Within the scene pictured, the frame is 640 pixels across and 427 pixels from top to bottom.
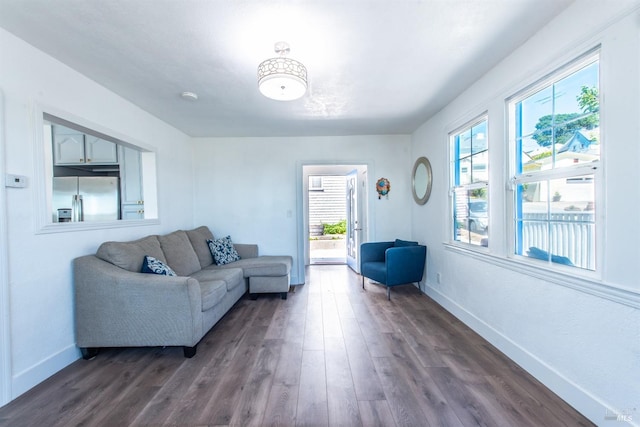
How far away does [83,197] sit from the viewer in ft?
10.6

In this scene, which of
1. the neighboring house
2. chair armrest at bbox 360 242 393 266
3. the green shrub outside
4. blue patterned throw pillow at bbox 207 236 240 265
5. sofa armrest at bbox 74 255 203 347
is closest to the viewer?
sofa armrest at bbox 74 255 203 347

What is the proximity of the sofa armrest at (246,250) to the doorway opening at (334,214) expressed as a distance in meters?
1.44

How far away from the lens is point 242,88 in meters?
2.47

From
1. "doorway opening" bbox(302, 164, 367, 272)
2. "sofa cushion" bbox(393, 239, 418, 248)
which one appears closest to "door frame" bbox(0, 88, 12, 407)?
"doorway opening" bbox(302, 164, 367, 272)

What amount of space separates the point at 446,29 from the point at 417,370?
94.0 inches

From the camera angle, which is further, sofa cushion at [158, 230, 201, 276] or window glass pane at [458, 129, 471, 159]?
sofa cushion at [158, 230, 201, 276]

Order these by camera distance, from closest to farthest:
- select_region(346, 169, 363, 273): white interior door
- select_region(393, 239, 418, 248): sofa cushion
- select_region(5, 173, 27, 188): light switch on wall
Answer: select_region(5, 173, 27, 188): light switch on wall
select_region(393, 239, 418, 248): sofa cushion
select_region(346, 169, 363, 273): white interior door

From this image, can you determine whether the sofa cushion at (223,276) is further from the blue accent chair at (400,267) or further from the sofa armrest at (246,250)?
the blue accent chair at (400,267)

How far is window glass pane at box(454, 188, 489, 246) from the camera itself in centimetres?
249

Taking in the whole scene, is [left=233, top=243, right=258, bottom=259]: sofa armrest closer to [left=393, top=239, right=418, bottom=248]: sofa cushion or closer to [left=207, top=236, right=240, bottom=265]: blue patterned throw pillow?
[left=207, top=236, right=240, bottom=265]: blue patterned throw pillow

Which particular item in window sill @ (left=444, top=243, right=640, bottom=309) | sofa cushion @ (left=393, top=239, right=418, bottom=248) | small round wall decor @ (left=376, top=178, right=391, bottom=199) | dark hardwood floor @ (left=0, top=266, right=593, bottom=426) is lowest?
dark hardwood floor @ (left=0, top=266, right=593, bottom=426)

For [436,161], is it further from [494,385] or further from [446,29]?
[494,385]

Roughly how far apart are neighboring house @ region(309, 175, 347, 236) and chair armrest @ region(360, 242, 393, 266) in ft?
12.7

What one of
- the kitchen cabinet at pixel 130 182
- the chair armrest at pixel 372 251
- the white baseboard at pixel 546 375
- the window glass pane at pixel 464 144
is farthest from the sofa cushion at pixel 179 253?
the window glass pane at pixel 464 144
